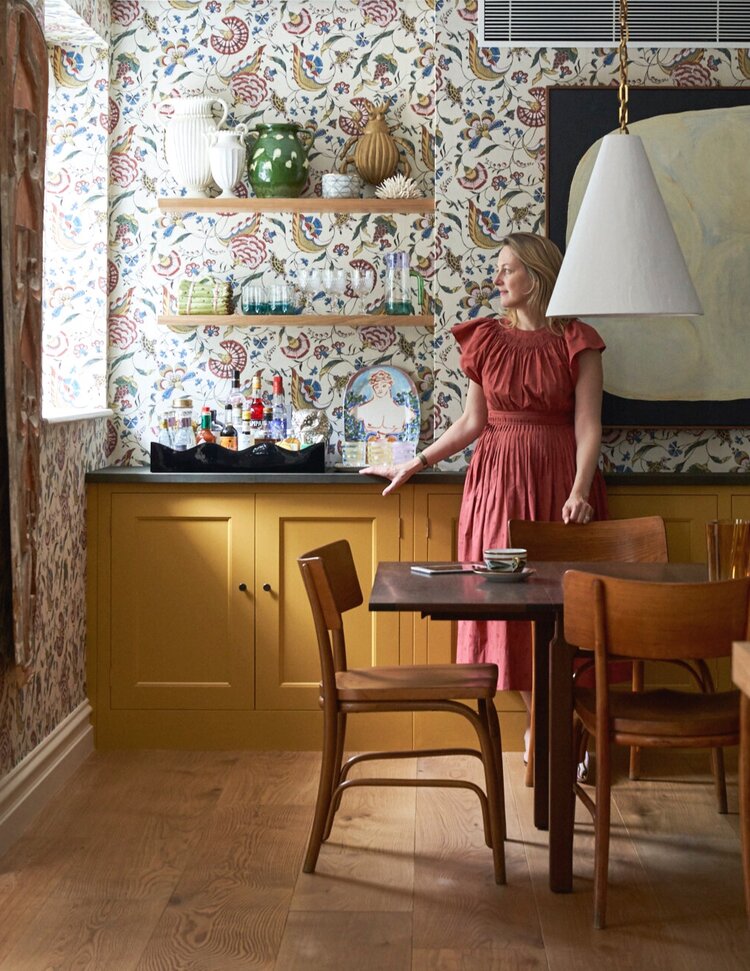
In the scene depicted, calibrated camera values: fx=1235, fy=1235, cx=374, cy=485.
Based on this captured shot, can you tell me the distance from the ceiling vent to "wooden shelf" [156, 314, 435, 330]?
989 millimetres

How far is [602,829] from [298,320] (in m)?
2.28

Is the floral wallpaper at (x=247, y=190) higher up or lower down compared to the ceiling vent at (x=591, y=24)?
lower down

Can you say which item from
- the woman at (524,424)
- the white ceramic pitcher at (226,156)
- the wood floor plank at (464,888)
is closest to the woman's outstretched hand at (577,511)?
the woman at (524,424)

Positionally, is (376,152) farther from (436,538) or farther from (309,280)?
(436,538)

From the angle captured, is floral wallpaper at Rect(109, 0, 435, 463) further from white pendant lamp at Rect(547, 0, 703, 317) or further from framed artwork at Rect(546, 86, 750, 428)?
white pendant lamp at Rect(547, 0, 703, 317)

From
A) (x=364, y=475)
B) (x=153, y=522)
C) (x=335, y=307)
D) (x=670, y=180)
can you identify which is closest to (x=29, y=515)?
(x=153, y=522)

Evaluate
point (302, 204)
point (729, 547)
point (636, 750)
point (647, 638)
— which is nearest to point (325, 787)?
point (647, 638)

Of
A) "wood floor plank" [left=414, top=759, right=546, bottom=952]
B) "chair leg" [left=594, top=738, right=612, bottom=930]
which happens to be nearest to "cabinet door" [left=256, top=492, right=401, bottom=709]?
"wood floor plank" [left=414, top=759, right=546, bottom=952]

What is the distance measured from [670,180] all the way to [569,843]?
241cm

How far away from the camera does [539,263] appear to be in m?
3.92

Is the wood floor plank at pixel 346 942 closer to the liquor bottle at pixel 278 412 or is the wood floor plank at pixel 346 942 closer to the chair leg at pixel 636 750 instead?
the chair leg at pixel 636 750

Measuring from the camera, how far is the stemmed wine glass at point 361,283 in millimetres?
4543

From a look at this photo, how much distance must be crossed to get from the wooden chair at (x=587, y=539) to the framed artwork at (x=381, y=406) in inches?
40.4

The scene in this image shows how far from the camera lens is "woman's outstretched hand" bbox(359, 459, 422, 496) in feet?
13.4
